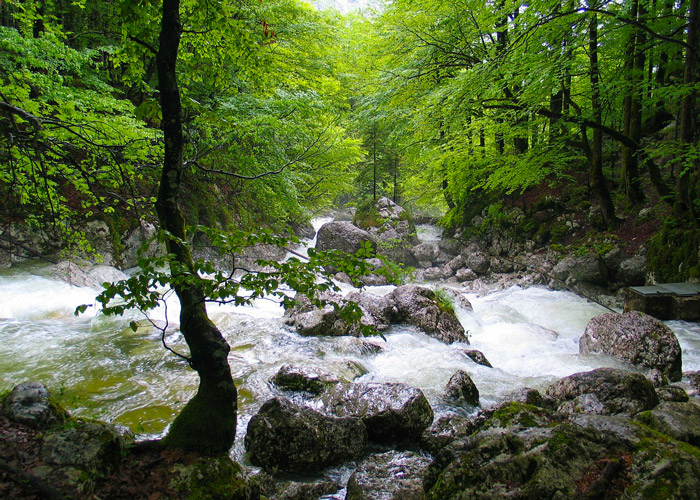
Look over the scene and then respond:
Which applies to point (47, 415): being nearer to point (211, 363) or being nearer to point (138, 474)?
point (138, 474)

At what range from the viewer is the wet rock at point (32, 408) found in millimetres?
2684

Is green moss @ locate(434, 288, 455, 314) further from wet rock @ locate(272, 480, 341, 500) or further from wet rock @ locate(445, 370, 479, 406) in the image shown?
wet rock @ locate(272, 480, 341, 500)

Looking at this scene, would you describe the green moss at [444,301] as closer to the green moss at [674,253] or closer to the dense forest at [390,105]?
the dense forest at [390,105]

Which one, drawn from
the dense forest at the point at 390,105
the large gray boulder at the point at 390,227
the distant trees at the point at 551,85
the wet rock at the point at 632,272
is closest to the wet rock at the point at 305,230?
the large gray boulder at the point at 390,227

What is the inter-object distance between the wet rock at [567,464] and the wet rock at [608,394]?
1861 mm

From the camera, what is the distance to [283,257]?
15.7 meters

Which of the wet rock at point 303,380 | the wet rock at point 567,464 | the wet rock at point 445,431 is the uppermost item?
the wet rock at point 567,464

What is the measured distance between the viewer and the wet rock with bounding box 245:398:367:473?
341 centimetres

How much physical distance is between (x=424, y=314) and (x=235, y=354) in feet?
14.5

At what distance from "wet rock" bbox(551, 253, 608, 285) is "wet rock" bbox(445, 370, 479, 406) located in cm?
796

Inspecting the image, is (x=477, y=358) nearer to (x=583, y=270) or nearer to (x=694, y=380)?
(x=694, y=380)

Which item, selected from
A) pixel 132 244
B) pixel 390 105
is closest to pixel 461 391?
pixel 132 244

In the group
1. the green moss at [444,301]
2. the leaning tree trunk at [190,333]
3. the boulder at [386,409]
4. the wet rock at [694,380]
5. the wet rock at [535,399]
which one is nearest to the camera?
the leaning tree trunk at [190,333]

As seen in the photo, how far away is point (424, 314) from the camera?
27.2 ft
